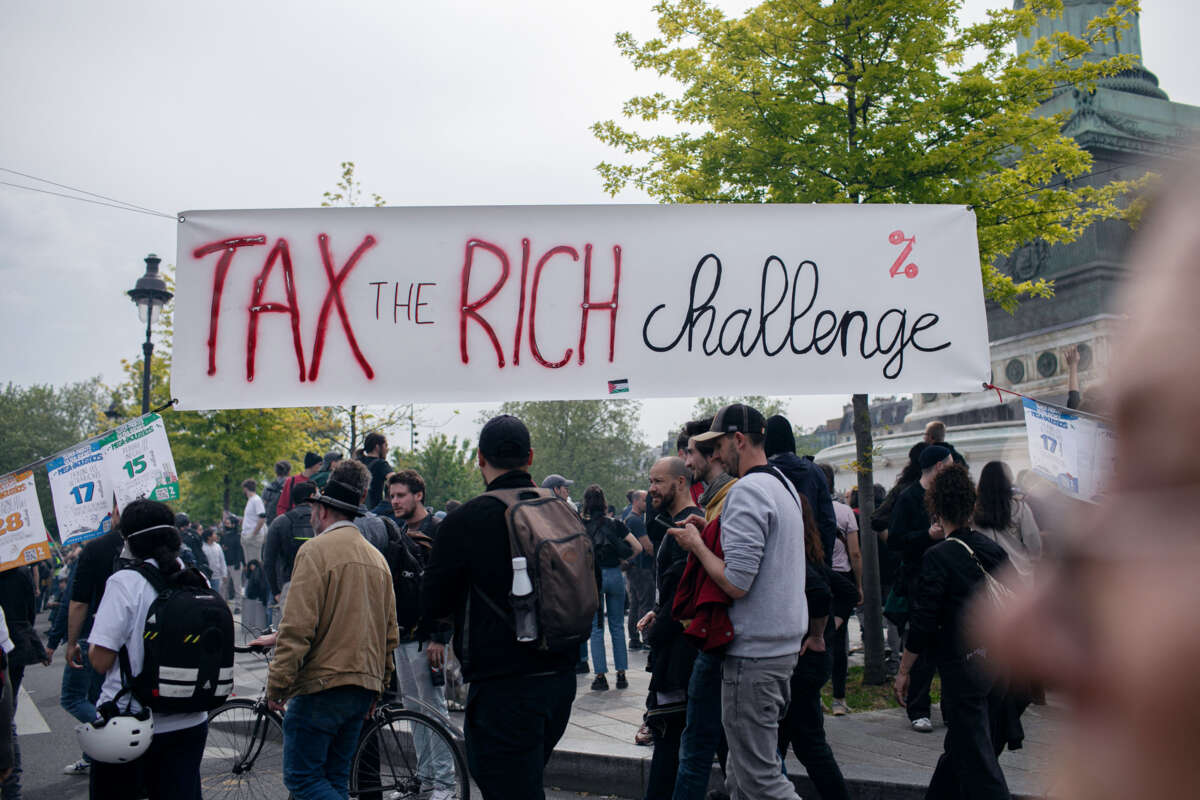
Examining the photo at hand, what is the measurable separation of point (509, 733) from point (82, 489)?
349 centimetres

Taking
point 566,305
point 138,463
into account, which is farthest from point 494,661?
point 138,463

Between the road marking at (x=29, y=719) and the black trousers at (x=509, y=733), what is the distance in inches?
274

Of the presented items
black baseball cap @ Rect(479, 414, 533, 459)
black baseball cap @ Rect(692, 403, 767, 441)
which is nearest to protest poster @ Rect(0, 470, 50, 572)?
black baseball cap @ Rect(479, 414, 533, 459)

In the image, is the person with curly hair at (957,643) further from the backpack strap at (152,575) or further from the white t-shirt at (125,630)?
the backpack strap at (152,575)

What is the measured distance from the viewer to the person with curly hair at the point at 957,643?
442 centimetres

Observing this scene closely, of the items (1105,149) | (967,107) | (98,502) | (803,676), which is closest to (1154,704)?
(803,676)

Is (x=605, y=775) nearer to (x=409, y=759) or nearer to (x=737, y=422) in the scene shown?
(x=409, y=759)

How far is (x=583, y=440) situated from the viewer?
62.9 meters

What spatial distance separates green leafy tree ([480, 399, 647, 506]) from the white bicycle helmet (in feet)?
186

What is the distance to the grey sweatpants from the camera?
405 cm

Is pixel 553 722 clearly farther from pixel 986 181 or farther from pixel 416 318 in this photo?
pixel 986 181

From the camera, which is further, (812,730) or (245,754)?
(245,754)

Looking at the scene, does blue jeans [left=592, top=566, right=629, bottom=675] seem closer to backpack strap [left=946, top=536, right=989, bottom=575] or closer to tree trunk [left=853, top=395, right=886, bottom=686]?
tree trunk [left=853, top=395, right=886, bottom=686]

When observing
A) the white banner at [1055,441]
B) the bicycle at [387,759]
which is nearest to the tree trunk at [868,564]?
the white banner at [1055,441]
